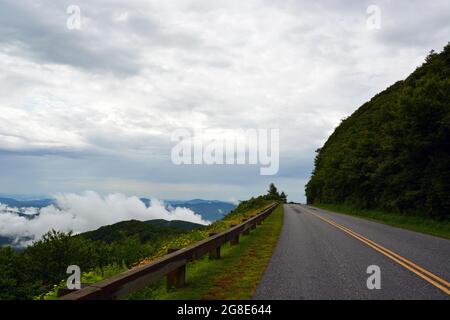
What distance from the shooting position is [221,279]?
778cm

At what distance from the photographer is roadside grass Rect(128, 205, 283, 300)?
21.6ft

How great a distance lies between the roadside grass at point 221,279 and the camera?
660 centimetres

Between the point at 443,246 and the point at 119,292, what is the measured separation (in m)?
12.4

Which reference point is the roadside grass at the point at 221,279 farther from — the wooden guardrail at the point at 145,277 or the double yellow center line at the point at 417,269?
the double yellow center line at the point at 417,269

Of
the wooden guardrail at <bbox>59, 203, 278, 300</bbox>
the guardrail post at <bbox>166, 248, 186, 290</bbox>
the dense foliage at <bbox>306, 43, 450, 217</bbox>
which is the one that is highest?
the dense foliage at <bbox>306, 43, 450, 217</bbox>

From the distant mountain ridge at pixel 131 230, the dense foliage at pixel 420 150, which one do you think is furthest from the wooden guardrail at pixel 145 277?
the distant mountain ridge at pixel 131 230

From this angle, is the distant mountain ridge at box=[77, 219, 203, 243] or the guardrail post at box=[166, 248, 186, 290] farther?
the distant mountain ridge at box=[77, 219, 203, 243]

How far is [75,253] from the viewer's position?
6106 cm

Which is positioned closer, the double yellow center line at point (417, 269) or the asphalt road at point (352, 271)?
the asphalt road at point (352, 271)

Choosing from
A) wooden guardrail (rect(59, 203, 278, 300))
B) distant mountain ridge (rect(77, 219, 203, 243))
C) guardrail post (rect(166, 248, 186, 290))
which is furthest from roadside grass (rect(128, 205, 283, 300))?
distant mountain ridge (rect(77, 219, 203, 243))

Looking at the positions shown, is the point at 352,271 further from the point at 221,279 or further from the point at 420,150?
the point at 420,150

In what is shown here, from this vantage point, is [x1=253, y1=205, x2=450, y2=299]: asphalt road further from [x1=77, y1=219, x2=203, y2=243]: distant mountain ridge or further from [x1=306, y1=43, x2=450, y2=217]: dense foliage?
[x1=77, y1=219, x2=203, y2=243]: distant mountain ridge

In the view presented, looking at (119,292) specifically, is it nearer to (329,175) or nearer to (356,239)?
(356,239)
